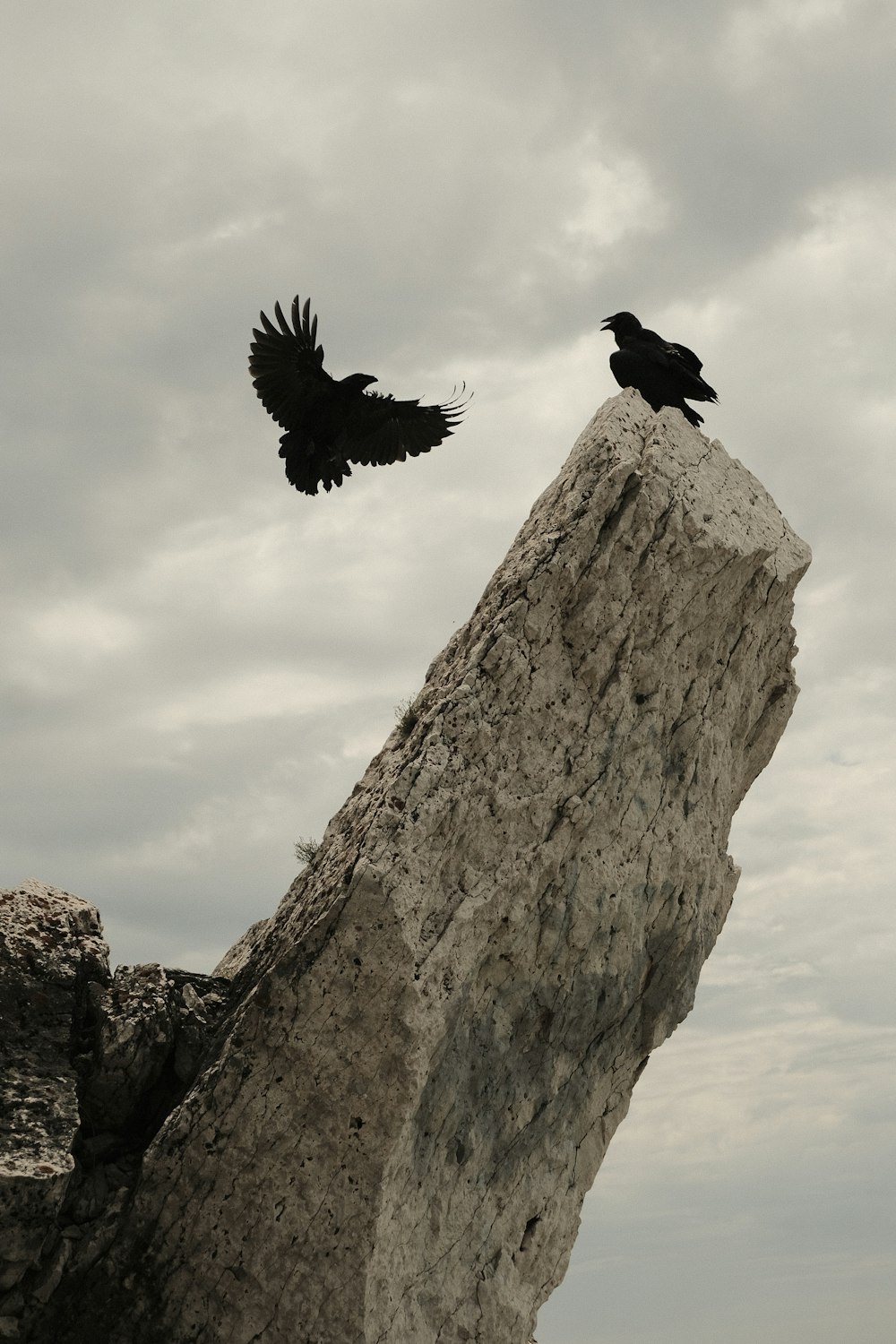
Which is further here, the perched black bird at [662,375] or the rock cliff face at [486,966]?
the perched black bird at [662,375]

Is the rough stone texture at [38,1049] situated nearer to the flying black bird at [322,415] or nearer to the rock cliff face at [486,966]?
the rock cliff face at [486,966]

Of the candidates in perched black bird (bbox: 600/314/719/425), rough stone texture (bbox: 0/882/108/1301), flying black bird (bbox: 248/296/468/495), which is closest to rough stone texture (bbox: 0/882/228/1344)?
rough stone texture (bbox: 0/882/108/1301)

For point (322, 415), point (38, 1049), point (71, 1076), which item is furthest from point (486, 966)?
point (322, 415)

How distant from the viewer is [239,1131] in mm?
10297

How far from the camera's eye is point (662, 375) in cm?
1345

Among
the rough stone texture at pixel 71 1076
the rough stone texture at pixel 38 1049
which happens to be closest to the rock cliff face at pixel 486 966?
the rough stone texture at pixel 71 1076

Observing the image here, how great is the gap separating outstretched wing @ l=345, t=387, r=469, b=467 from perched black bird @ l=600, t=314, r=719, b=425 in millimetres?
1836

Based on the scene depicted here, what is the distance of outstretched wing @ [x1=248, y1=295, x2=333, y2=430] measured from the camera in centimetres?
1314

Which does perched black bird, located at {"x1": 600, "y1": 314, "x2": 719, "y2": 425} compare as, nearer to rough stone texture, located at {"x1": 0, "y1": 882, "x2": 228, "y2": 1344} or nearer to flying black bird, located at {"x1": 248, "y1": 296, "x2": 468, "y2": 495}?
flying black bird, located at {"x1": 248, "y1": 296, "x2": 468, "y2": 495}

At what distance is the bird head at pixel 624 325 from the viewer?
14.1 m

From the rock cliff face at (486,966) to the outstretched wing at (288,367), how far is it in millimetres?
2976

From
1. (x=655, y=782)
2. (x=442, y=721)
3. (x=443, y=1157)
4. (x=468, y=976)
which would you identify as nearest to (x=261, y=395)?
(x=442, y=721)

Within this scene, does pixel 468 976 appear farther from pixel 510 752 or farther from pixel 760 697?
pixel 760 697

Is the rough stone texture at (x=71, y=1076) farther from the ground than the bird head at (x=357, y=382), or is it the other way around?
the bird head at (x=357, y=382)
